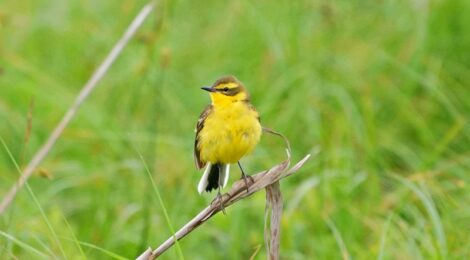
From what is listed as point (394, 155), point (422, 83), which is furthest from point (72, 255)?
point (422, 83)

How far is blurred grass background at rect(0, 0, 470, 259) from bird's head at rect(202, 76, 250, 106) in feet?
1.90

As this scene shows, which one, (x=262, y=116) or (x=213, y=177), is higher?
(x=213, y=177)

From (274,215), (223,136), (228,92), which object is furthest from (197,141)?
(274,215)

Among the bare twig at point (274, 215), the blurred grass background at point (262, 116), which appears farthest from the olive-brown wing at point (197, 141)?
the bare twig at point (274, 215)

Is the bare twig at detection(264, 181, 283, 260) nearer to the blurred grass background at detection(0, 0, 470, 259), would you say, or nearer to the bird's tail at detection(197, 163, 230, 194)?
the bird's tail at detection(197, 163, 230, 194)

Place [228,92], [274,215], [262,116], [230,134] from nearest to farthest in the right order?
[274,215], [230,134], [228,92], [262,116]

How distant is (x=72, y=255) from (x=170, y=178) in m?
1.11

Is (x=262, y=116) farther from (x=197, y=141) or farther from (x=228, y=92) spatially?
(x=197, y=141)

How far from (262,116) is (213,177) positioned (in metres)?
2.17

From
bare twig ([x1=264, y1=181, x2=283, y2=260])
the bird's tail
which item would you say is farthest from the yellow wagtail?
bare twig ([x1=264, y1=181, x2=283, y2=260])

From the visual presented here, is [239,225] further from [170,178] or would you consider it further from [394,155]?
[394,155]

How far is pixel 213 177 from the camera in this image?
3.44 metres

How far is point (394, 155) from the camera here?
543cm

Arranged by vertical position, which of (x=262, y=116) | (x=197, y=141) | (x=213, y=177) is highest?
(x=197, y=141)
